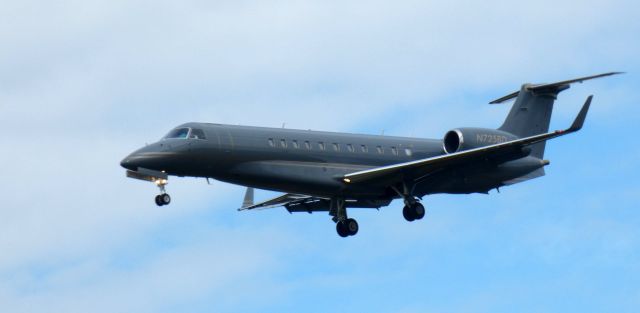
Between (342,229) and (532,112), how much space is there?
8145mm

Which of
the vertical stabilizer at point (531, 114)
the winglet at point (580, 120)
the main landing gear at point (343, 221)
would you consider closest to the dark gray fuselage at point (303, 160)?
the main landing gear at point (343, 221)

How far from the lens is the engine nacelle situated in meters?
46.0

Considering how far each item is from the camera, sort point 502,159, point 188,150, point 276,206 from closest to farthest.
A: point 188,150 < point 502,159 < point 276,206

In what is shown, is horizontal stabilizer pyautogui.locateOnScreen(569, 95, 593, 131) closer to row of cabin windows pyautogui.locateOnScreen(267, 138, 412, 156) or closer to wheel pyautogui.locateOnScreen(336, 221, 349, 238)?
row of cabin windows pyautogui.locateOnScreen(267, 138, 412, 156)

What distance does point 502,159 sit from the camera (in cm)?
4584

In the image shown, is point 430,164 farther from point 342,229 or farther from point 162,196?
point 162,196

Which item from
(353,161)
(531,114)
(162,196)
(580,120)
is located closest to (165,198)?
(162,196)

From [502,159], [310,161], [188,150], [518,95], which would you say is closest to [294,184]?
[310,161]

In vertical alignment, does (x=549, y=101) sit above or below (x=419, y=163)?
above

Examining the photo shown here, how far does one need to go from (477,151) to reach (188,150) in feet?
30.1

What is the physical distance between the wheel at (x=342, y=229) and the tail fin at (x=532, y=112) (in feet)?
22.6

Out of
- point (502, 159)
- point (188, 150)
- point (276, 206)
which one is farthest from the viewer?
point (276, 206)

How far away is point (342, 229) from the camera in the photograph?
156 ft

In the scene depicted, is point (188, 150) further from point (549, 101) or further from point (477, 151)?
point (549, 101)
